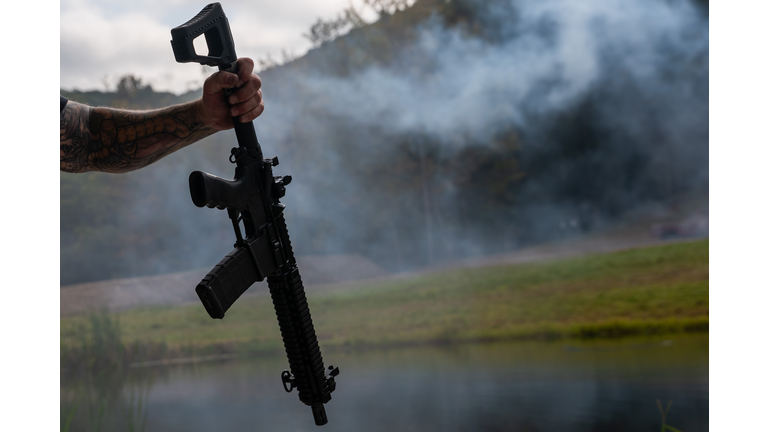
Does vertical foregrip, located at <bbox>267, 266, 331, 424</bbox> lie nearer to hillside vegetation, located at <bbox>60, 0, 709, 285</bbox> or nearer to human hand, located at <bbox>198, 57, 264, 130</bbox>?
human hand, located at <bbox>198, 57, 264, 130</bbox>

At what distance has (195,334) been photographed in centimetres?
351

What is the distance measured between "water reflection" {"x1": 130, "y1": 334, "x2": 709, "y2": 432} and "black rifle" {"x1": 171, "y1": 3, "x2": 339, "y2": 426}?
1.98 metres

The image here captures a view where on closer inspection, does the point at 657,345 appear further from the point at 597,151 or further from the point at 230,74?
the point at 230,74

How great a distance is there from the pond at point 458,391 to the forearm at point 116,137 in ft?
6.73

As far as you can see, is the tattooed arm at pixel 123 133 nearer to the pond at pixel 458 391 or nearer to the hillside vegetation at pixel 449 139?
the pond at pixel 458 391

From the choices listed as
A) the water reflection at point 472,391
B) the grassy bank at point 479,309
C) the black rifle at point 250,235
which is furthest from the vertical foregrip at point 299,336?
the grassy bank at point 479,309

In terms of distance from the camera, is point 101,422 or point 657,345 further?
point 657,345

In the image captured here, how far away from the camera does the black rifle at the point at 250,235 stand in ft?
1.74

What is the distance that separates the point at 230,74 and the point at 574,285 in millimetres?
3299

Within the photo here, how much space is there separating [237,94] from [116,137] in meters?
0.26

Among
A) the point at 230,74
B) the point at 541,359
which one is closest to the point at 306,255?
the point at 541,359

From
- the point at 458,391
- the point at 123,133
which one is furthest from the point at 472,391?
the point at 123,133

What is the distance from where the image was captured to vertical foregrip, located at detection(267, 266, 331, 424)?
0.66 meters

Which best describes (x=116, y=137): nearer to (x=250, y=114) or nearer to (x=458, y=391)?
(x=250, y=114)
